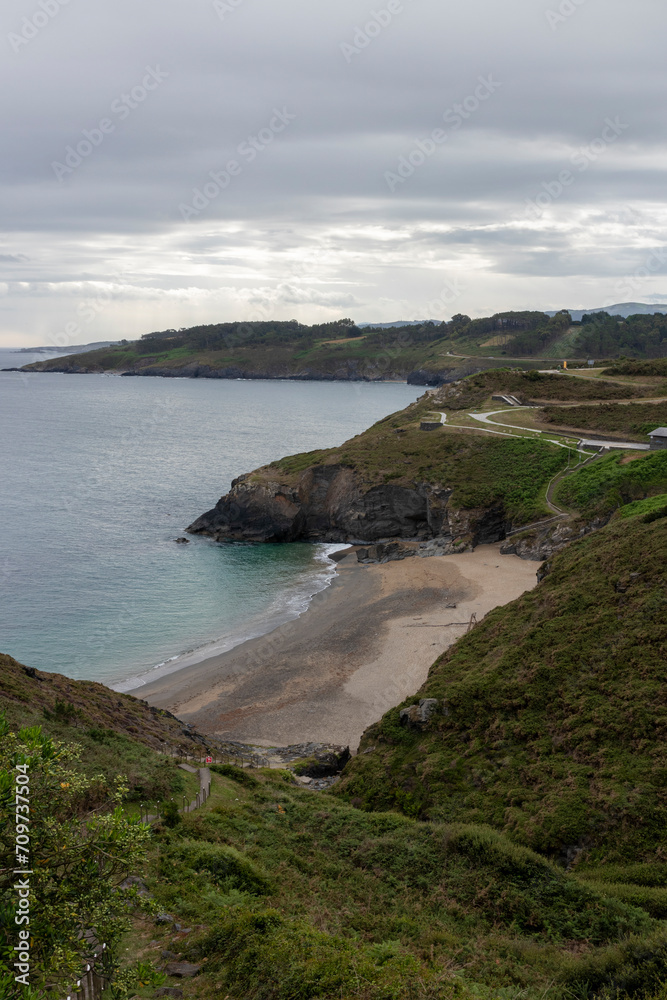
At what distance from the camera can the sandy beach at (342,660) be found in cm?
3019

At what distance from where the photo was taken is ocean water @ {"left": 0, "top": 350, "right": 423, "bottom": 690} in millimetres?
39312

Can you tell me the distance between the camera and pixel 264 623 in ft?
142

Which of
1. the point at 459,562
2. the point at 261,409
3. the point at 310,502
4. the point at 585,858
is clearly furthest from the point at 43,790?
the point at 261,409

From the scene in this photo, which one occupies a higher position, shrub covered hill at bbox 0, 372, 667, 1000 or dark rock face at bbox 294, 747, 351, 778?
shrub covered hill at bbox 0, 372, 667, 1000

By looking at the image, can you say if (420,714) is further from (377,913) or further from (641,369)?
(641,369)

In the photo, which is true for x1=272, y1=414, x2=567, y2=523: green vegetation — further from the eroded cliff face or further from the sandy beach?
the sandy beach

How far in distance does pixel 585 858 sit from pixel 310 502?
50097 millimetres

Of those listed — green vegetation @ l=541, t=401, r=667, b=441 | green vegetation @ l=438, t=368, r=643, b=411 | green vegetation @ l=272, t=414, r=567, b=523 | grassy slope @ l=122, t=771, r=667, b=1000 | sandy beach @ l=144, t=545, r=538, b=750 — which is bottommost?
sandy beach @ l=144, t=545, r=538, b=750

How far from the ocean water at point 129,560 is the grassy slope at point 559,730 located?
20.1 m

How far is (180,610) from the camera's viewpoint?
1762 inches

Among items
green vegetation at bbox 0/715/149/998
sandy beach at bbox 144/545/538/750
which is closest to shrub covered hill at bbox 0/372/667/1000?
green vegetation at bbox 0/715/149/998

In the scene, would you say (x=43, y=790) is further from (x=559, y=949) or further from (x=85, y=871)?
(x=559, y=949)

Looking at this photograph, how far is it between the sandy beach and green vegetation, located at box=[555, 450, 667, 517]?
6780 millimetres

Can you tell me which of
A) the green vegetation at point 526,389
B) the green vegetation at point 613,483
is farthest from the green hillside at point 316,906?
the green vegetation at point 526,389
